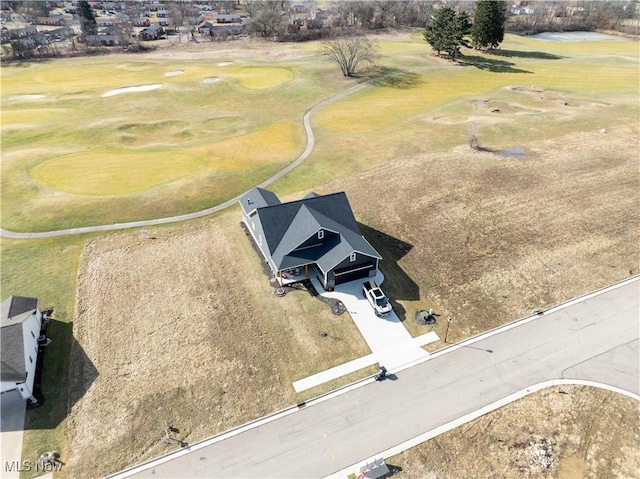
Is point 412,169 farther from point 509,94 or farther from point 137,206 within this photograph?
point 509,94

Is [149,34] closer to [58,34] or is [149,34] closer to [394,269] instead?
[58,34]

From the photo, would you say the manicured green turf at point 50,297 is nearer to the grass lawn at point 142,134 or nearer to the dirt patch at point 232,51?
the grass lawn at point 142,134

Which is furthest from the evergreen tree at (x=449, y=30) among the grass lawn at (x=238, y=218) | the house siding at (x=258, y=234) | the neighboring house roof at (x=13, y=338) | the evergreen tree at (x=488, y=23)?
the neighboring house roof at (x=13, y=338)

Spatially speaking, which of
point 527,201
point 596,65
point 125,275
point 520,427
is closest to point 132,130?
point 125,275

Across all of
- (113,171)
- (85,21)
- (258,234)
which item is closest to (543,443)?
(258,234)

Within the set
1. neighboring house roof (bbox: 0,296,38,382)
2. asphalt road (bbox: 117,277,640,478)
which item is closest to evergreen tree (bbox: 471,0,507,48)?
asphalt road (bbox: 117,277,640,478)

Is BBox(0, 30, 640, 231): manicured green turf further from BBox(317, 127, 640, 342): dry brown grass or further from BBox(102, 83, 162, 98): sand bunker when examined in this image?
BBox(317, 127, 640, 342): dry brown grass
